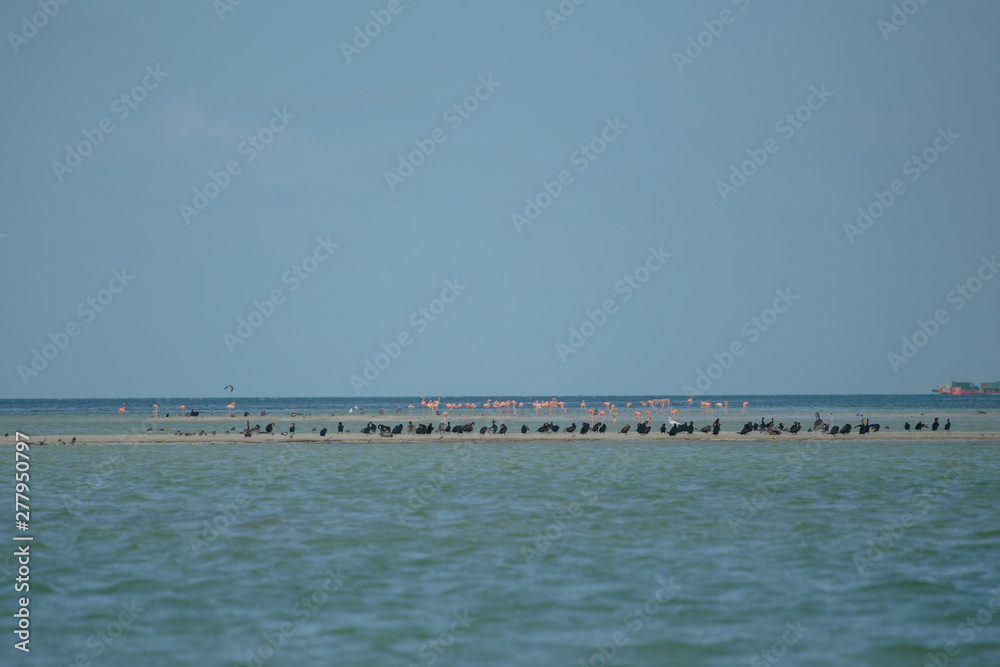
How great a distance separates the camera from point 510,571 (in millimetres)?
18484

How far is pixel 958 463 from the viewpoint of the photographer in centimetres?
4097

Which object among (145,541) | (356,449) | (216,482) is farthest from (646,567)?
(356,449)

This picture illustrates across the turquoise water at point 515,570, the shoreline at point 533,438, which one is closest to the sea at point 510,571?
the turquoise water at point 515,570

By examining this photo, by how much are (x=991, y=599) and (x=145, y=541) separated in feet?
57.7

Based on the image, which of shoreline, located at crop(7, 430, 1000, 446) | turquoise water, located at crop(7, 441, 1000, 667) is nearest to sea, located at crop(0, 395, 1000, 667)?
turquoise water, located at crop(7, 441, 1000, 667)

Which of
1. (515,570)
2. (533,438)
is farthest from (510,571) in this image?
(533,438)

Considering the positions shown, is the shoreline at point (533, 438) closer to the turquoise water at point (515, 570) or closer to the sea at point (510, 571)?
the sea at point (510, 571)

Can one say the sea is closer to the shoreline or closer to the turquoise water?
the turquoise water

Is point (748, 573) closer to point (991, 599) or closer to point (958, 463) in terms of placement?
point (991, 599)

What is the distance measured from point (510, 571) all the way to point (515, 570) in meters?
0.14

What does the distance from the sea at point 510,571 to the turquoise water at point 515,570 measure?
2.5 inches

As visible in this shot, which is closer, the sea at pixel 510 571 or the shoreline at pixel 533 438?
the sea at pixel 510 571

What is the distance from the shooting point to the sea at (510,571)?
13867 mm

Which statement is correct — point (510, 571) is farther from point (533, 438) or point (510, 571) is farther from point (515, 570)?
point (533, 438)
